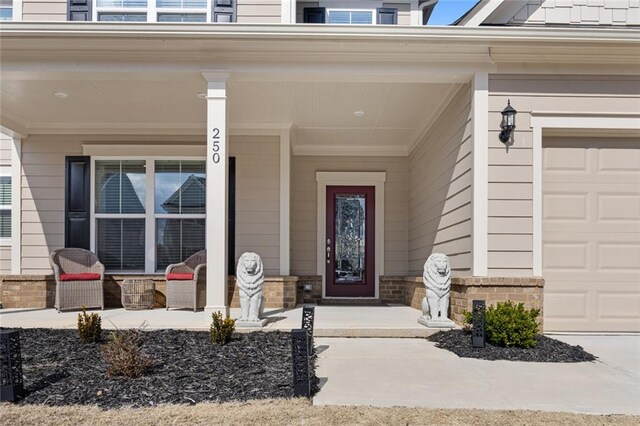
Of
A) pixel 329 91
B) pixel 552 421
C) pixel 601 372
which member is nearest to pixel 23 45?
pixel 329 91

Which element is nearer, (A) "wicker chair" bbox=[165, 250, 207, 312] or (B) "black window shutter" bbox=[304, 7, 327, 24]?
(A) "wicker chair" bbox=[165, 250, 207, 312]

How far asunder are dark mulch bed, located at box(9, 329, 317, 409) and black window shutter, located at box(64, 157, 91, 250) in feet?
8.96

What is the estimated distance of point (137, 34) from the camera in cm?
470

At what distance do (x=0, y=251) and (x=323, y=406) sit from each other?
6.50 metres

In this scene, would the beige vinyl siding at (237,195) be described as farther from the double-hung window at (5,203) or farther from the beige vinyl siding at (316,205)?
the beige vinyl siding at (316,205)

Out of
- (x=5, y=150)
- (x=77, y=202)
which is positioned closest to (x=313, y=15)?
(x=77, y=202)

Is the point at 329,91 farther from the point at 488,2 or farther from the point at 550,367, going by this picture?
the point at 550,367

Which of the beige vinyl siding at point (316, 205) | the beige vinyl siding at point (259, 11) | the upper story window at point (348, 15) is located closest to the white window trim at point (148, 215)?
the beige vinyl siding at point (316, 205)

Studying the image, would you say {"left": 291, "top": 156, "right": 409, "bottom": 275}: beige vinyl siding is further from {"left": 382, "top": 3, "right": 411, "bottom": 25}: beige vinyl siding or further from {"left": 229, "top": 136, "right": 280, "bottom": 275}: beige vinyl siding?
{"left": 382, "top": 3, "right": 411, "bottom": 25}: beige vinyl siding

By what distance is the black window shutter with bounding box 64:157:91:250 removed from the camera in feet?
23.2

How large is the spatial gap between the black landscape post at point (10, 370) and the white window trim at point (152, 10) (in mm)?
4738

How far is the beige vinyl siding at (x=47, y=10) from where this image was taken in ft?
20.6

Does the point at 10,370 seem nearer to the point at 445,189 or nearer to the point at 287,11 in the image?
the point at 445,189

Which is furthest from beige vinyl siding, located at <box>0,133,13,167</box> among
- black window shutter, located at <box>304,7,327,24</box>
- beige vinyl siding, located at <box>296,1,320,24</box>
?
black window shutter, located at <box>304,7,327,24</box>
